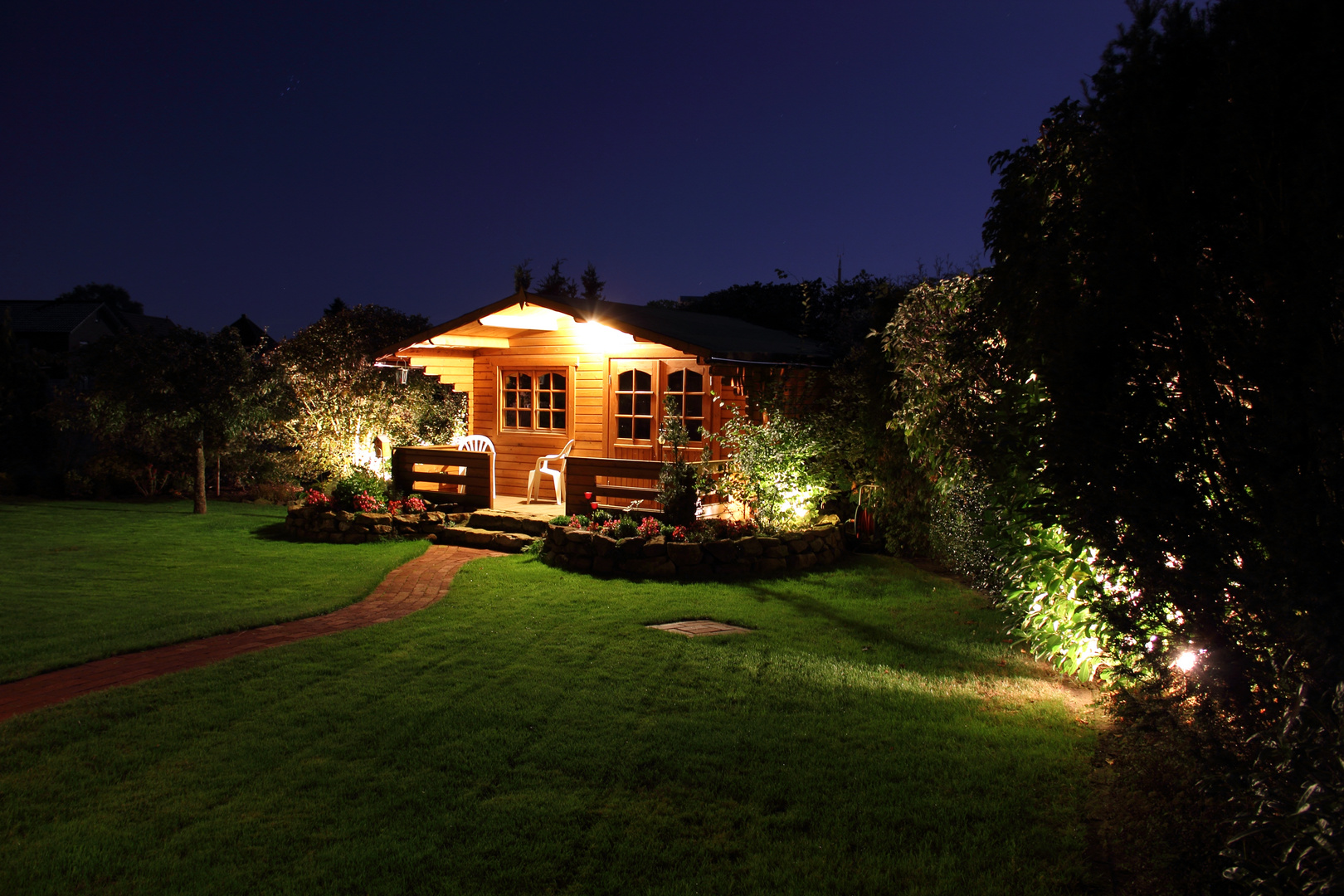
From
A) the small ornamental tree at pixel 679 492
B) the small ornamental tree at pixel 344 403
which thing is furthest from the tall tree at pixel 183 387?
the small ornamental tree at pixel 679 492

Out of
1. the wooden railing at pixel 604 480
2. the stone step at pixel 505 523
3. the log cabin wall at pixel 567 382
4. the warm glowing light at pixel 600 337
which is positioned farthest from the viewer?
the warm glowing light at pixel 600 337

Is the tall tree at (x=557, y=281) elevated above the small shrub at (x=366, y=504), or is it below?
above

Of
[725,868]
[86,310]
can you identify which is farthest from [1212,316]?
[86,310]

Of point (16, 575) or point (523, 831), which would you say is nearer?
point (523, 831)

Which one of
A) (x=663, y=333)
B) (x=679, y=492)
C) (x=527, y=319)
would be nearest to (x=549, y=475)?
(x=527, y=319)

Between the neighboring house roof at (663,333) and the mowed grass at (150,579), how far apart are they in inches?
152

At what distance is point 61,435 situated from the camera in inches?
752

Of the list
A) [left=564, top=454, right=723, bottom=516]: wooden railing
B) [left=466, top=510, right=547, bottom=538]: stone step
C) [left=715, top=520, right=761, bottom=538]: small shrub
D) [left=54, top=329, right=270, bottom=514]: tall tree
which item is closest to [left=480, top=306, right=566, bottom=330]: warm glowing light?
[left=564, top=454, right=723, bottom=516]: wooden railing

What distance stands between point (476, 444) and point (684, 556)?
647 centimetres

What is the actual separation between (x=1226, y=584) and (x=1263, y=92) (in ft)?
5.44

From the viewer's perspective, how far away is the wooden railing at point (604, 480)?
35.3ft

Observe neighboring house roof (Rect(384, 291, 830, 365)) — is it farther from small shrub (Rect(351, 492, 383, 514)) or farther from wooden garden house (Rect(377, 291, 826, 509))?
small shrub (Rect(351, 492, 383, 514))

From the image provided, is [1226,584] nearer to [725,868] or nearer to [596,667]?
[725,868]

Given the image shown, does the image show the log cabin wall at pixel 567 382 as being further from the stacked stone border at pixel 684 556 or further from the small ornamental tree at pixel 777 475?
the stacked stone border at pixel 684 556
